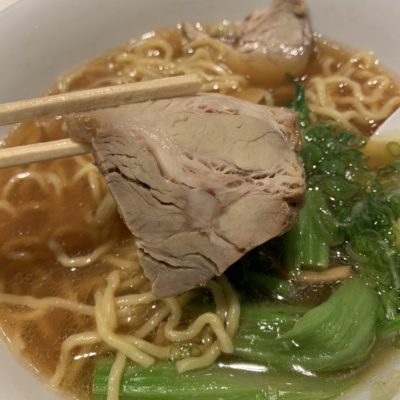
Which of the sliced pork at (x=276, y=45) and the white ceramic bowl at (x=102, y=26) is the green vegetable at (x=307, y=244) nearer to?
the sliced pork at (x=276, y=45)

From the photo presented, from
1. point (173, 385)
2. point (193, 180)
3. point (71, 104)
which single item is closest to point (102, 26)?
point (71, 104)

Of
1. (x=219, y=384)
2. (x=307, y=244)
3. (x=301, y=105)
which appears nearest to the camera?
(x=219, y=384)

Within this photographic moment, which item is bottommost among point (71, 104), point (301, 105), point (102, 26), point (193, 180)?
point (301, 105)

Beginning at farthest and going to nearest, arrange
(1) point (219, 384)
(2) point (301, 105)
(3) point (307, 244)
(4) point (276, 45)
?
(4) point (276, 45) < (2) point (301, 105) < (3) point (307, 244) < (1) point (219, 384)

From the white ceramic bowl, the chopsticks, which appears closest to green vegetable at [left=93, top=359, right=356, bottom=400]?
the chopsticks

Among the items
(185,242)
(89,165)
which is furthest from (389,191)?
(89,165)

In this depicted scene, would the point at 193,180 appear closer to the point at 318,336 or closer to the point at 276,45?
the point at 318,336
